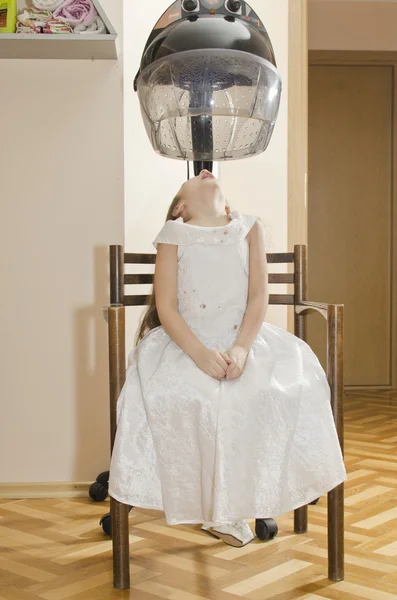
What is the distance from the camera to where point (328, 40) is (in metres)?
4.62

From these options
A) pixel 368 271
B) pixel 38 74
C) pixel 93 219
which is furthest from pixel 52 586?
pixel 368 271

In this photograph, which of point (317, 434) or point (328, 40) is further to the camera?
point (328, 40)

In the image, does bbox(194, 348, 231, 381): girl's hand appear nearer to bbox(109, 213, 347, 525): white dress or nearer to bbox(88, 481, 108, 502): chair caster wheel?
bbox(109, 213, 347, 525): white dress

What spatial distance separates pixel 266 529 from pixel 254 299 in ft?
1.91

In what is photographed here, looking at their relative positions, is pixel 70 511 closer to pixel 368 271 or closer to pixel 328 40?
pixel 368 271

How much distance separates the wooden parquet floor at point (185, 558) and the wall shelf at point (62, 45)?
1355 millimetres

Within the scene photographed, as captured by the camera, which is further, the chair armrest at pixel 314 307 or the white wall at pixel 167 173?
the white wall at pixel 167 173

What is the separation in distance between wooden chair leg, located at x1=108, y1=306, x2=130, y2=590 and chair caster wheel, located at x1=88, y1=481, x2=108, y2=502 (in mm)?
652

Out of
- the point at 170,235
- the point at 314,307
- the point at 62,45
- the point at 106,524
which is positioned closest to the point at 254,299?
the point at 314,307

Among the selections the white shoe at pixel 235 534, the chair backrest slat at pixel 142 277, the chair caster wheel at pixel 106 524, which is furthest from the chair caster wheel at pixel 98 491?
the chair backrest slat at pixel 142 277

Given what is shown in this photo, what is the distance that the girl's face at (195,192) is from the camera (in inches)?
75.0

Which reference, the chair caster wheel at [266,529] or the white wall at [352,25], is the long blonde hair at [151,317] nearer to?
the chair caster wheel at [266,529]

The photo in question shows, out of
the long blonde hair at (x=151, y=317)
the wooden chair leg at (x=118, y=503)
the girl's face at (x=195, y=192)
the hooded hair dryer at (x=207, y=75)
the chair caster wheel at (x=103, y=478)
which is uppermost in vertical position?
the hooded hair dryer at (x=207, y=75)

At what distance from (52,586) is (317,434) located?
2.14 ft
